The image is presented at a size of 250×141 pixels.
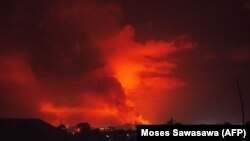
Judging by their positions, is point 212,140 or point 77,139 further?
point 77,139

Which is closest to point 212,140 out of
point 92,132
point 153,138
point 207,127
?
point 207,127

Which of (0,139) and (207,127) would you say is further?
(0,139)

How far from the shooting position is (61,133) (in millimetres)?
72062

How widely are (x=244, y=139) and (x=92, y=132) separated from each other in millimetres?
58124

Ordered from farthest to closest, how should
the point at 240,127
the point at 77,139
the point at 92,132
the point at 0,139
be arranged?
the point at 92,132
the point at 77,139
the point at 0,139
the point at 240,127

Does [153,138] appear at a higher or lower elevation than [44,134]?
lower

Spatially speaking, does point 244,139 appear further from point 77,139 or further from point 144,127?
point 77,139

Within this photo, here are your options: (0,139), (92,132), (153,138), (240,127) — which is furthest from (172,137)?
(92,132)

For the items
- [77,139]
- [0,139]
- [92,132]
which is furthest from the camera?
[92,132]

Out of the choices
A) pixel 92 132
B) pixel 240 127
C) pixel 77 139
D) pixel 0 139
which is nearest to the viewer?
pixel 240 127

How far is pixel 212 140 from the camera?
2006 cm

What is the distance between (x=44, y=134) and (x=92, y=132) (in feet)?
→ 30.9

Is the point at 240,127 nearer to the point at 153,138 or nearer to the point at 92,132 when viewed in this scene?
the point at 153,138

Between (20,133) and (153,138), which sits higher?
(20,133)
